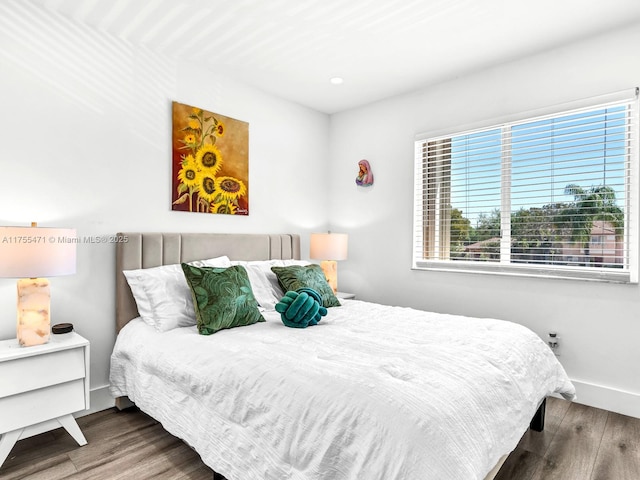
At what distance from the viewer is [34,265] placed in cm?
195

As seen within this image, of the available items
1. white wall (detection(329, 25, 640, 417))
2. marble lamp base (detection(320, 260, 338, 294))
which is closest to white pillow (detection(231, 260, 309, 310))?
marble lamp base (detection(320, 260, 338, 294))

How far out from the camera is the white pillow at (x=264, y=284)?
9.37 feet

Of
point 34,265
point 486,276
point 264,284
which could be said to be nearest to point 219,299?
point 264,284

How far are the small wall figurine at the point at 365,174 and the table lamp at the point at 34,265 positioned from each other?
103 inches

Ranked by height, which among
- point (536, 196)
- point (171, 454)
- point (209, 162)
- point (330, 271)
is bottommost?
point (171, 454)

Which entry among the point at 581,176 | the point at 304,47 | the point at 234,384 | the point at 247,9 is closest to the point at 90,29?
the point at 247,9

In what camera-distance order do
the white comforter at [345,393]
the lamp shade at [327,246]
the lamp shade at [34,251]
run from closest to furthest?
the white comforter at [345,393]
the lamp shade at [34,251]
the lamp shade at [327,246]

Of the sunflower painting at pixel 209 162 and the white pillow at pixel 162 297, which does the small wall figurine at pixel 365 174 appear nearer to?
the sunflower painting at pixel 209 162

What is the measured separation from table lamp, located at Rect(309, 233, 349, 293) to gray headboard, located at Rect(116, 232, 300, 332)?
0.28m

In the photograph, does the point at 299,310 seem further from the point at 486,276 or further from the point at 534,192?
the point at 534,192

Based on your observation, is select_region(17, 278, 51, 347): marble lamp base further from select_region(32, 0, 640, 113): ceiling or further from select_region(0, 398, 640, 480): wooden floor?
select_region(32, 0, 640, 113): ceiling

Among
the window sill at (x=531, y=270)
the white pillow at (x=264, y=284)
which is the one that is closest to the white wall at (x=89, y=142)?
the white pillow at (x=264, y=284)

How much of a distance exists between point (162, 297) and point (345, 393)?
1530 millimetres

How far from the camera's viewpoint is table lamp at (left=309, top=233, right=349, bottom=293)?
11.9ft
